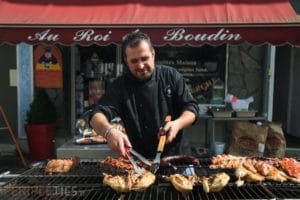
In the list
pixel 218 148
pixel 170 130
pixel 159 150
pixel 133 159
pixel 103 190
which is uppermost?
pixel 170 130

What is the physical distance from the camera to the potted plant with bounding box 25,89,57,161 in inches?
309

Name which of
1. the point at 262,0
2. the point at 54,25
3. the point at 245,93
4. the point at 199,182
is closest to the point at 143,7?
the point at 54,25

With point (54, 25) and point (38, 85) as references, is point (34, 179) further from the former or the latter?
point (38, 85)

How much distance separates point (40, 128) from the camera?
25.6 feet

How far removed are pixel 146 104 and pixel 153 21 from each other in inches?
142

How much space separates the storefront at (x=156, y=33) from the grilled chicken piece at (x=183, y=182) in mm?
3727

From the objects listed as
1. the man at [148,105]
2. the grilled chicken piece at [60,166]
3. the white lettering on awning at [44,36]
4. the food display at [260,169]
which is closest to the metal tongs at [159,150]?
the man at [148,105]

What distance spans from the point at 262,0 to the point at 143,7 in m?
2.20

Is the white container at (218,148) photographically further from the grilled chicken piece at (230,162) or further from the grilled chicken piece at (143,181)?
the grilled chicken piece at (143,181)

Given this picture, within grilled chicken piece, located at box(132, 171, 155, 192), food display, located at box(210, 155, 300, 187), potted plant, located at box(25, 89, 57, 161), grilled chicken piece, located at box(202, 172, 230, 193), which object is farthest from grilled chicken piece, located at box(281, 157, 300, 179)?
potted plant, located at box(25, 89, 57, 161)

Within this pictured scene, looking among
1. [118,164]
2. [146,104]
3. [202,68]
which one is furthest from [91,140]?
[118,164]

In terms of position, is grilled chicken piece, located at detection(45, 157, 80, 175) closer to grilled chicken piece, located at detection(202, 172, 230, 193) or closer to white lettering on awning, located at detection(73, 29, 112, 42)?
grilled chicken piece, located at detection(202, 172, 230, 193)

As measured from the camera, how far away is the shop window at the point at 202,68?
27.1 feet

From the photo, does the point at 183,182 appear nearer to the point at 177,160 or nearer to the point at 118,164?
the point at 177,160
